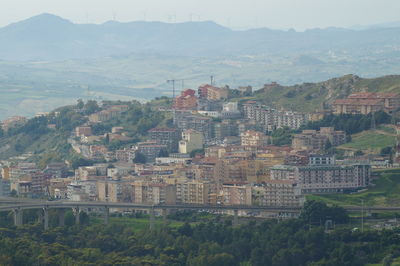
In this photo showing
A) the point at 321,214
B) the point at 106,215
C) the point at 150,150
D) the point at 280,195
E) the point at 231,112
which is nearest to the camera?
the point at 321,214

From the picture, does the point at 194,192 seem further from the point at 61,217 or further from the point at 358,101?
the point at 358,101

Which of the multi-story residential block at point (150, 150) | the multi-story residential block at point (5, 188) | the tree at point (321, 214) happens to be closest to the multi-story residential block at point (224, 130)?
the multi-story residential block at point (150, 150)

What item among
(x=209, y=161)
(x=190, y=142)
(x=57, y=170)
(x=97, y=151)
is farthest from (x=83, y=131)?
(x=209, y=161)

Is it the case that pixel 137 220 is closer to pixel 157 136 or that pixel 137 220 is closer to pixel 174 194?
pixel 174 194

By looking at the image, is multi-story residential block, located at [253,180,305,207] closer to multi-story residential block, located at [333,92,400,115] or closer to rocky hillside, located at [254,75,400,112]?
multi-story residential block, located at [333,92,400,115]

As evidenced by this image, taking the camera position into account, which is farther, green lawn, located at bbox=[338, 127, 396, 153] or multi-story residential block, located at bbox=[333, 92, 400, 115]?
multi-story residential block, located at bbox=[333, 92, 400, 115]

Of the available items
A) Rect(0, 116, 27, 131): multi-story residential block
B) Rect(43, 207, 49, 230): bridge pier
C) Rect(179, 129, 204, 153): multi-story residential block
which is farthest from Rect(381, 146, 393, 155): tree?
Rect(0, 116, 27, 131): multi-story residential block
